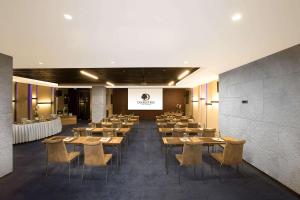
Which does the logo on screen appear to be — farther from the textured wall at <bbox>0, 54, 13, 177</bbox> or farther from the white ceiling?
the textured wall at <bbox>0, 54, 13, 177</bbox>

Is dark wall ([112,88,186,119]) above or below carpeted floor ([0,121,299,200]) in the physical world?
above

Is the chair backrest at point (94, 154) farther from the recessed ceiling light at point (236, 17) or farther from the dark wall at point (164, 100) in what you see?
the dark wall at point (164, 100)

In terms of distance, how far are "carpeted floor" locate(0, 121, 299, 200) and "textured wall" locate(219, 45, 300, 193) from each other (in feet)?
1.47

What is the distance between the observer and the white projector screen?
14828 millimetres


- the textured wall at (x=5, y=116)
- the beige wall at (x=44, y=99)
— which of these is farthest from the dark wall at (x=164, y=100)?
the textured wall at (x=5, y=116)

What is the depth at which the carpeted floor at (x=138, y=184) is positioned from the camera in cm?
354

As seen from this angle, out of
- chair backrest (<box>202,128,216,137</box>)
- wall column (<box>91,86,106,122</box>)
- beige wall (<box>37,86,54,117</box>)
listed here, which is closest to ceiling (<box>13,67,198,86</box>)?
chair backrest (<box>202,128,216,137</box>)

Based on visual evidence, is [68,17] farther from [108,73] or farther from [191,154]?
[108,73]

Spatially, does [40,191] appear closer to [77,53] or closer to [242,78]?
[77,53]

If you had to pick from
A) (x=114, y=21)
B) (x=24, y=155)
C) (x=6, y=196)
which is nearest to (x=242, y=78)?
(x=114, y=21)

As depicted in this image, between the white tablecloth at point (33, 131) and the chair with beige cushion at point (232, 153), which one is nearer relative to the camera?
the chair with beige cushion at point (232, 153)

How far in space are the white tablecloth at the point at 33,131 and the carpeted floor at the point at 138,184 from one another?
289cm

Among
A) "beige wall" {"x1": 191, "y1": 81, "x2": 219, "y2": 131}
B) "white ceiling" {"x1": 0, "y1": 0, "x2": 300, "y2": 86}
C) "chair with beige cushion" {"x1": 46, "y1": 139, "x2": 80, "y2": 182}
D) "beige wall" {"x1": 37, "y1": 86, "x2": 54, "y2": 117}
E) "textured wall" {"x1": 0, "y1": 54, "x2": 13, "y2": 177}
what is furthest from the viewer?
"beige wall" {"x1": 37, "y1": 86, "x2": 54, "y2": 117}

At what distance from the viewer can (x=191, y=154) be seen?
4023mm
